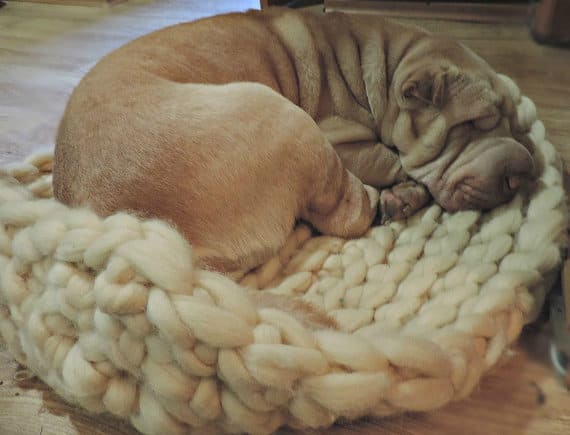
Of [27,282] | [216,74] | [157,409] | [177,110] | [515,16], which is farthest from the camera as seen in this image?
[216,74]

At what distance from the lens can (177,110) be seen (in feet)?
3.73

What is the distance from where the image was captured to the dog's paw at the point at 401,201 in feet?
4.88

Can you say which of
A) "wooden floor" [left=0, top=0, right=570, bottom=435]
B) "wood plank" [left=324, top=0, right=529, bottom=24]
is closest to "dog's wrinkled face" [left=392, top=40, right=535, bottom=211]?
"wooden floor" [left=0, top=0, right=570, bottom=435]

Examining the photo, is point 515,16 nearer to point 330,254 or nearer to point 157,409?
point 330,254

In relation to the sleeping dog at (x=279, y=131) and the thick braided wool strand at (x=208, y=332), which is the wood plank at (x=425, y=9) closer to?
the sleeping dog at (x=279, y=131)

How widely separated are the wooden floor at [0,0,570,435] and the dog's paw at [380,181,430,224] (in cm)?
51

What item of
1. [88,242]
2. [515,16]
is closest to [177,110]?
[88,242]

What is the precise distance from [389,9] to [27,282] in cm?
214

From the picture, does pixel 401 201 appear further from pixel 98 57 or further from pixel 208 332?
pixel 98 57

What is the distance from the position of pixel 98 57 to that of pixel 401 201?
1.88 meters

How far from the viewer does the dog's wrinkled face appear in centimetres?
138

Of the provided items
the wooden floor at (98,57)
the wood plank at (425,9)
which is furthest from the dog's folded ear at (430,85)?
the wood plank at (425,9)

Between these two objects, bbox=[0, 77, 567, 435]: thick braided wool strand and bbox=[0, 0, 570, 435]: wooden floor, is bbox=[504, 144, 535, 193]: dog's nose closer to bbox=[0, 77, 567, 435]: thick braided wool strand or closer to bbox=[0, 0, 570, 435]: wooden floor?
bbox=[0, 77, 567, 435]: thick braided wool strand

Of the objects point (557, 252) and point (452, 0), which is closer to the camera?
point (557, 252)
